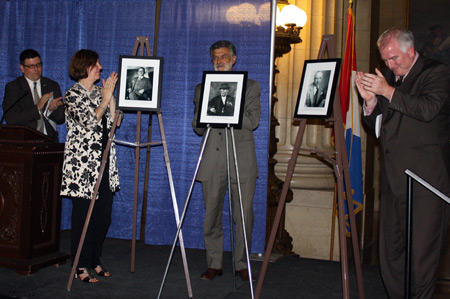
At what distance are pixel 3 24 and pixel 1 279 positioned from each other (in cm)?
257

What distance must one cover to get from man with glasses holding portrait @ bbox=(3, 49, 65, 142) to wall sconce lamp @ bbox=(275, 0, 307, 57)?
1.97m

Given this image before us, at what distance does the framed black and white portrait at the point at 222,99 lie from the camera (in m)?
3.35

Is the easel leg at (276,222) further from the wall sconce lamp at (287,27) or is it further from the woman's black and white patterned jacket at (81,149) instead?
the wall sconce lamp at (287,27)

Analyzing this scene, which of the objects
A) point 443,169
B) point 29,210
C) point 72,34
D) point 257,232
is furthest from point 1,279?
point 443,169

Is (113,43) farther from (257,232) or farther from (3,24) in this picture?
(257,232)

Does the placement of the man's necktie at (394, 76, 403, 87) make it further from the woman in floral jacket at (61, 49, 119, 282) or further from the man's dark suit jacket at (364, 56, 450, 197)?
the woman in floral jacket at (61, 49, 119, 282)

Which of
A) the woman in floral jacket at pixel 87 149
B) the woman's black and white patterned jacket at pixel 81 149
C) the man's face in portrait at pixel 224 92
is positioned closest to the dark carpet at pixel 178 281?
the woman in floral jacket at pixel 87 149

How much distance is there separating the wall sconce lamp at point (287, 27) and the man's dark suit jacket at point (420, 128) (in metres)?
1.88

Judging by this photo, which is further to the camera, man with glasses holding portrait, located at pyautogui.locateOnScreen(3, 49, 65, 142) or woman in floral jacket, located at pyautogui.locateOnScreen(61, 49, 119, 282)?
man with glasses holding portrait, located at pyautogui.locateOnScreen(3, 49, 65, 142)

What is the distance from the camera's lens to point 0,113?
200 inches

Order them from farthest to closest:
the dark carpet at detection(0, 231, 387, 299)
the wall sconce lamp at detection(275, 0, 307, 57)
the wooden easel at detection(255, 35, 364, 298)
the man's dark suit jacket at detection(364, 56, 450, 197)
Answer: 1. the wall sconce lamp at detection(275, 0, 307, 57)
2. the dark carpet at detection(0, 231, 387, 299)
3. the wooden easel at detection(255, 35, 364, 298)
4. the man's dark suit jacket at detection(364, 56, 450, 197)

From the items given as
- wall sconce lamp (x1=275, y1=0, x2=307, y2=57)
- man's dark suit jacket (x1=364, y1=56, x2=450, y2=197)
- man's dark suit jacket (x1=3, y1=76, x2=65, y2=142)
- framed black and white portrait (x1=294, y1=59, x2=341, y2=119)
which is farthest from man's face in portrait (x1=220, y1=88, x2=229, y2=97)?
man's dark suit jacket (x1=3, y1=76, x2=65, y2=142)

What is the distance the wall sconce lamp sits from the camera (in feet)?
15.4

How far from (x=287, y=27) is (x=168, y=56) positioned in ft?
3.69
